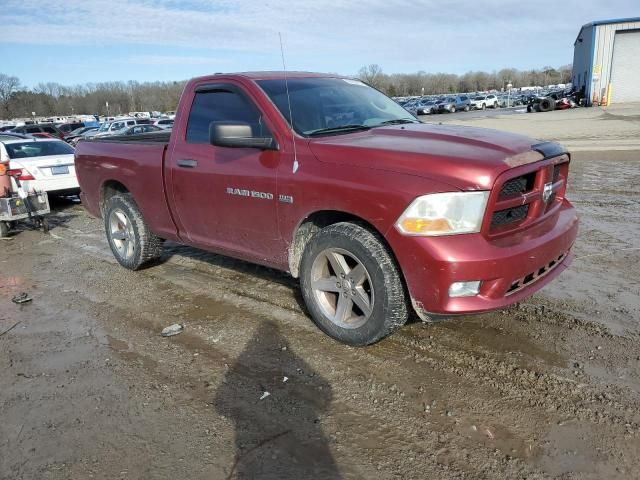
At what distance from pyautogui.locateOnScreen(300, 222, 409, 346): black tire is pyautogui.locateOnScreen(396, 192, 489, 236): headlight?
1.19 feet

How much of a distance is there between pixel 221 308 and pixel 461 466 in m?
2.66

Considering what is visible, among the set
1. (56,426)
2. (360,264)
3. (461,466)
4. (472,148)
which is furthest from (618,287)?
(56,426)

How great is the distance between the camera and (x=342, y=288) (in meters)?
3.63

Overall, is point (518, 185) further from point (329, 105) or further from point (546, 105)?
point (546, 105)

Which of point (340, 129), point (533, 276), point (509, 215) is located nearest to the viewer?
point (509, 215)

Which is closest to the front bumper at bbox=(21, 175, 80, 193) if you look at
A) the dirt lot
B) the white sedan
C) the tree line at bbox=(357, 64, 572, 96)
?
the white sedan

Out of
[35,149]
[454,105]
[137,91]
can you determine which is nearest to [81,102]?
[137,91]

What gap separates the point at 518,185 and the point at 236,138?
2010mm

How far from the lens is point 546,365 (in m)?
3.34

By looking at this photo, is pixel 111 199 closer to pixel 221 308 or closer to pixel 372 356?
pixel 221 308

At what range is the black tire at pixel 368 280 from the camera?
10.8ft

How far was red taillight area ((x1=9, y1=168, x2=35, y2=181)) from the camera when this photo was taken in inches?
348

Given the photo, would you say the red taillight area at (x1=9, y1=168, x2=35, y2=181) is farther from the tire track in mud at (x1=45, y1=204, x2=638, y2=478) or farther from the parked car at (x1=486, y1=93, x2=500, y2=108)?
the parked car at (x1=486, y1=93, x2=500, y2=108)

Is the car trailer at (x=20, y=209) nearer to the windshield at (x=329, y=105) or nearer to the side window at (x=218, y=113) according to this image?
the side window at (x=218, y=113)
